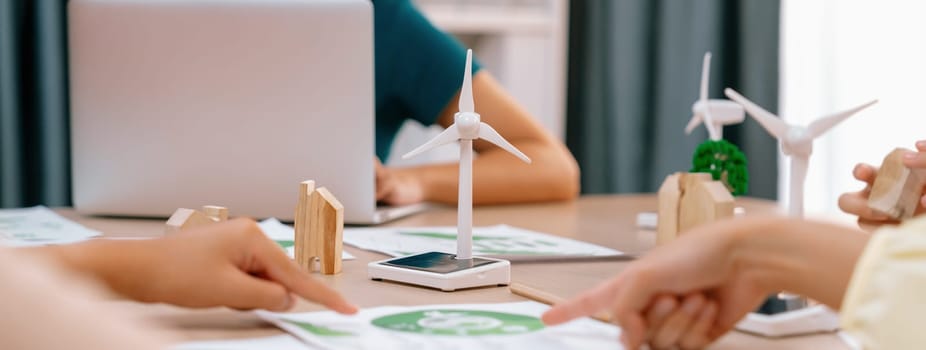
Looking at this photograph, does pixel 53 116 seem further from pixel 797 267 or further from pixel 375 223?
pixel 797 267

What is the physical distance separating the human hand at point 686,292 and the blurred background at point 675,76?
202cm

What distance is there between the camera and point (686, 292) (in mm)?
634

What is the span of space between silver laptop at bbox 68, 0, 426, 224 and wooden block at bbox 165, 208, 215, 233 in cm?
37

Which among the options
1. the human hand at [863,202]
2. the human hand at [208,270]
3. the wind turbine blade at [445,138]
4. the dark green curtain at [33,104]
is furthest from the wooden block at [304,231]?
the dark green curtain at [33,104]

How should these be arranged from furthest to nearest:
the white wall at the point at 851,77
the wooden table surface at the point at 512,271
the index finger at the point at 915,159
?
the white wall at the point at 851,77 → the index finger at the point at 915,159 → the wooden table surface at the point at 512,271

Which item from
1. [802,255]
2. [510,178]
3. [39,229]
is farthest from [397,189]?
[802,255]

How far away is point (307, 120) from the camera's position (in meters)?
1.27

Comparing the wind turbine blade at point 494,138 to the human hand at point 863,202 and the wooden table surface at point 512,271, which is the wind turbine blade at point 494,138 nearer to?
the wooden table surface at point 512,271

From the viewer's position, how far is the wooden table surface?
0.72 meters

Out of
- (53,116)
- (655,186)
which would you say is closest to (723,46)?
(655,186)

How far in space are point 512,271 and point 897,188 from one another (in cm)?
43

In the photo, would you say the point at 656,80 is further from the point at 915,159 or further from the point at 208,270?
the point at 208,270

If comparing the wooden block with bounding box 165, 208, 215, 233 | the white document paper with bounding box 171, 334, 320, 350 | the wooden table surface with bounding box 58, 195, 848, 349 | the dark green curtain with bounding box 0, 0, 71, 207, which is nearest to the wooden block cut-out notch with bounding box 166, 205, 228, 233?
the wooden block with bounding box 165, 208, 215, 233

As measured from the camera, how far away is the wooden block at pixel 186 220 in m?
0.88
